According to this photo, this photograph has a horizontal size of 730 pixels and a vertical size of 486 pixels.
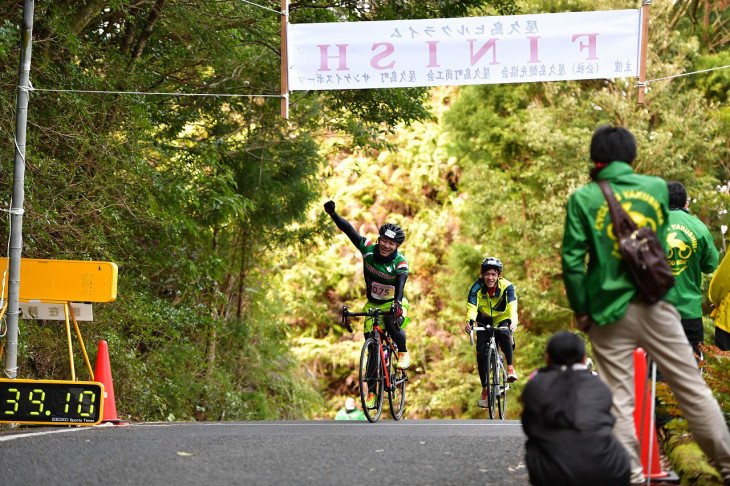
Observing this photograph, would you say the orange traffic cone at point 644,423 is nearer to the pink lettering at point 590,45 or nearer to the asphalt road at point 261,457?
the asphalt road at point 261,457

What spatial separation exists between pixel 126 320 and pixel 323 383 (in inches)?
924

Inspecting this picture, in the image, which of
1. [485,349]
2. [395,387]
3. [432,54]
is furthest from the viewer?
[485,349]

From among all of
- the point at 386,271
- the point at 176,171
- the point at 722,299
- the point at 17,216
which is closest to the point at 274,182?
the point at 176,171

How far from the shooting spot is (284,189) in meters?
22.6

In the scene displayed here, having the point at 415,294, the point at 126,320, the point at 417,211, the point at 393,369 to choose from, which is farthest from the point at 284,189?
the point at 417,211

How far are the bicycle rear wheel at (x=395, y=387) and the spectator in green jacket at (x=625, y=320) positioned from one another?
6.64m

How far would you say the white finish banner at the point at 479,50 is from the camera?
11.9 m

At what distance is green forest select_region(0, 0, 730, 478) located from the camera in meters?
14.1

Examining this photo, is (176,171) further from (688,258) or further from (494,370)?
(688,258)

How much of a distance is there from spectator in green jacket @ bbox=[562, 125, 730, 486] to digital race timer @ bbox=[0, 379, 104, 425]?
20.5ft

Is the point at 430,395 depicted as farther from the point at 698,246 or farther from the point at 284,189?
the point at 698,246

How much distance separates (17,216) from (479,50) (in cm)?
531

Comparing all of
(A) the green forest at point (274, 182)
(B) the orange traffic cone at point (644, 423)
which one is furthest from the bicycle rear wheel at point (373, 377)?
(B) the orange traffic cone at point (644, 423)

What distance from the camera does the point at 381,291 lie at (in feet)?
40.2
